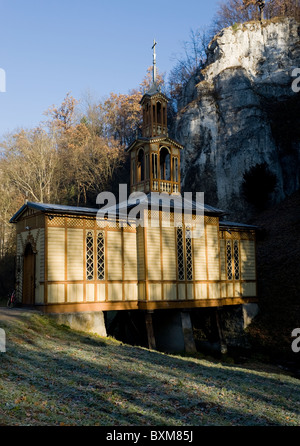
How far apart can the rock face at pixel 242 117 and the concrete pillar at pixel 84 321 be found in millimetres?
20920

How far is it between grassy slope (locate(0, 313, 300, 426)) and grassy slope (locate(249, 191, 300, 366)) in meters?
6.51

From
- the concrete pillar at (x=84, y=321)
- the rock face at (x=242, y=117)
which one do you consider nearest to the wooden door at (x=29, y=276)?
the concrete pillar at (x=84, y=321)

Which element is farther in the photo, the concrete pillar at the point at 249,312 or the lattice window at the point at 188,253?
the concrete pillar at the point at 249,312

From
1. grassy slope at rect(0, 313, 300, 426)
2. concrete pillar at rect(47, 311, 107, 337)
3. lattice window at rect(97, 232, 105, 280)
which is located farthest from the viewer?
lattice window at rect(97, 232, 105, 280)

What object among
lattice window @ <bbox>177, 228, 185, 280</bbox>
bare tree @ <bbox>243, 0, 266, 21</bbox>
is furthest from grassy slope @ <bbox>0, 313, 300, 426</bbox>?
bare tree @ <bbox>243, 0, 266, 21</bbox>

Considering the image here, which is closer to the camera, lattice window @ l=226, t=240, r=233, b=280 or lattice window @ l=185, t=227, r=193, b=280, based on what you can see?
lattice window @ l=185, t=227, r=193, b=280

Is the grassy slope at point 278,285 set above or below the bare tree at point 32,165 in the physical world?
below

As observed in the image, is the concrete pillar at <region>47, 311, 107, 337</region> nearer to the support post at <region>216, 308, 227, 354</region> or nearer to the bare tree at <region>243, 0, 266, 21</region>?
the support post at <region>216, 308, 227, 354</region>

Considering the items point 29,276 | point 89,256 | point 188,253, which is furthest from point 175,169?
point 29,276

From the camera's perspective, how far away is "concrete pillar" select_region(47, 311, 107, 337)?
52.7ft

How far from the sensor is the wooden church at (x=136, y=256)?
16469 mm

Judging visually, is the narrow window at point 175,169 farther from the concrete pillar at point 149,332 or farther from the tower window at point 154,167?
the concrete pillar at point 149,332

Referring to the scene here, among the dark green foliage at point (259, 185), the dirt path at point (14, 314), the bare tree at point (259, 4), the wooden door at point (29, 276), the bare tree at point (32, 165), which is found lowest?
the dirt path at point (14, 314)

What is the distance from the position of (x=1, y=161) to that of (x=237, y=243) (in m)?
23.5
